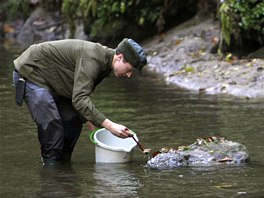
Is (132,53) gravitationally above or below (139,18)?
above

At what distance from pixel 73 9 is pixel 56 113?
15.1 meters

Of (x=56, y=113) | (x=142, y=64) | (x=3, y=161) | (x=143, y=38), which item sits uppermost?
(x=142, y=64)

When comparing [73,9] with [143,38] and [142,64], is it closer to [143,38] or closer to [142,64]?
[143,38]

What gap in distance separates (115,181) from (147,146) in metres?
1.76

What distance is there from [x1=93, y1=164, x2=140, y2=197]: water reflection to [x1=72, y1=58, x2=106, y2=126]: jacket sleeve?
0.50 metres

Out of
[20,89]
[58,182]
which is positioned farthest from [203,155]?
[20,89]

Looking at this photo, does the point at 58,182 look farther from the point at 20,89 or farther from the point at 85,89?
the point at 20,89

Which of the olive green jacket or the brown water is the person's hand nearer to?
the olive green jacket

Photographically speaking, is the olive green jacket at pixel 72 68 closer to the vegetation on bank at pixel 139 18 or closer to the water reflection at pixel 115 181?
the water reflection at pixel 115 181

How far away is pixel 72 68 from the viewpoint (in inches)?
282

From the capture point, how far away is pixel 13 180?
22.5 ft

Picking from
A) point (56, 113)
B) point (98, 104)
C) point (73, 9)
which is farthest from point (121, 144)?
point (73, 9)

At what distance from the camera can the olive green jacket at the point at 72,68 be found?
270 inches

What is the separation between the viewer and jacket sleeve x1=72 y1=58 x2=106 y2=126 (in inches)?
269
